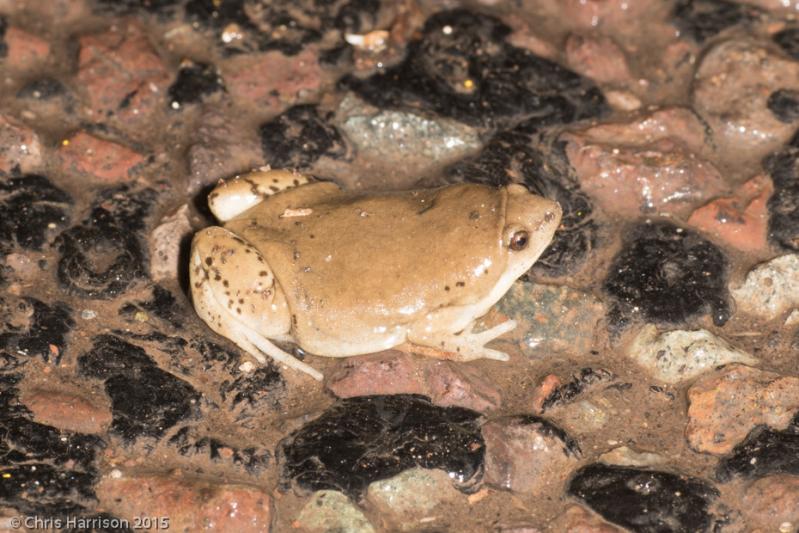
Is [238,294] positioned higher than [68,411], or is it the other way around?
[238,294]

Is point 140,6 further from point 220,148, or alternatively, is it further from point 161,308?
point 161,308

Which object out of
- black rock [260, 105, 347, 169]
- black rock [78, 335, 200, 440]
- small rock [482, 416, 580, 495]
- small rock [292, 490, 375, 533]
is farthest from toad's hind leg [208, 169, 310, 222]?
small rock [482, 416, 580, 495]

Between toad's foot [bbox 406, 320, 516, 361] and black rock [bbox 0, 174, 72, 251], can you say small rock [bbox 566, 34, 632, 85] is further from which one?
black rock [bbox 0, 174, 72, 251]

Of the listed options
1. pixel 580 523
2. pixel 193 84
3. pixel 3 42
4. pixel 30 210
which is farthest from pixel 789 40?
pixel 3 42

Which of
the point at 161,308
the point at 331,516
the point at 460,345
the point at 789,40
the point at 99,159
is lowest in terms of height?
the point at 331,516

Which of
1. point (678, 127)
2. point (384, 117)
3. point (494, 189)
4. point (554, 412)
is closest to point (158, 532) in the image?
point (554, 412)

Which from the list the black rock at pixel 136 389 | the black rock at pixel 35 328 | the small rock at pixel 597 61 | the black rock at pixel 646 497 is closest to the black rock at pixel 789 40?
the small rock at pixel 597 61

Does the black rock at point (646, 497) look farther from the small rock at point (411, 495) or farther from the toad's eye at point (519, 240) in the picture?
the toad's eye at point (519, 240)
